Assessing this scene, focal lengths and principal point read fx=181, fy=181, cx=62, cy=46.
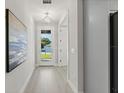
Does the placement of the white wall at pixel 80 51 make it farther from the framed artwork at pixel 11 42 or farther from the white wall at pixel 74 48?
the framed artwork at pixel 11 42

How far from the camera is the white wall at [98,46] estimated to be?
314 centimetres

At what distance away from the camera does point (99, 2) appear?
3.24 m

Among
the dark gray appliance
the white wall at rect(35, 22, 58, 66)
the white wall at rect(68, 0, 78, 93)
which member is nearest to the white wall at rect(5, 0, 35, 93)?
the white wall at rect(68, 0, 78, 93)

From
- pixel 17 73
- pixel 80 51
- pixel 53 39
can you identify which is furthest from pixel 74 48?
pixel 53 39

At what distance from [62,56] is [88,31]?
7.07 meters

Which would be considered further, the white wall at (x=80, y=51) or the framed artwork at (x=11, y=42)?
the white wall at (x=80, y=51)

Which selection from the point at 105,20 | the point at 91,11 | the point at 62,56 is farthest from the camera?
the point at 62,56

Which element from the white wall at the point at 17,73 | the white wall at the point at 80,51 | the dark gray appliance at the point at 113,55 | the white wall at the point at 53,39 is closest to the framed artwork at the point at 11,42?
the white wall at the point at 17,73

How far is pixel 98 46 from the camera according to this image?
3273mm

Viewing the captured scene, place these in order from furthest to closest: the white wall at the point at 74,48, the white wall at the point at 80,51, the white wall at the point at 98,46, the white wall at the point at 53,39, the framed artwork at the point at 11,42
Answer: the white wall at the point at 53,39 < the white wall at the point at 74,48 < the white wall at the point at 80,51 < the white wall at the point at 98,46 < the framed artwork at the point at 11,42

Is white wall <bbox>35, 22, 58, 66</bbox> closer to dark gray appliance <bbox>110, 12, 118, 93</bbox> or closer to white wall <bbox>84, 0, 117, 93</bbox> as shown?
white wall <bbox>84, 0, 117, 93</bbox>

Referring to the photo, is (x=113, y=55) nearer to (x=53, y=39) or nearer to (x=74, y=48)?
(x=74, y=48)
